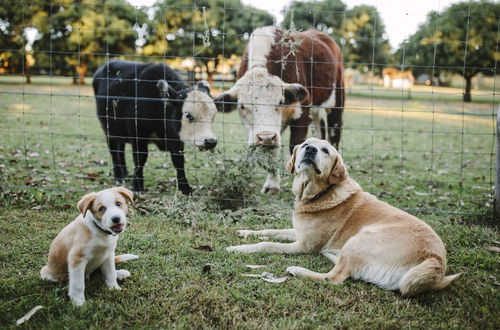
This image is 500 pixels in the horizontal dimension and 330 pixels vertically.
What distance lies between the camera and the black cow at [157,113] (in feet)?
19.5

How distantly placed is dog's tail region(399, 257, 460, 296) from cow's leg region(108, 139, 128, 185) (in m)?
4.55

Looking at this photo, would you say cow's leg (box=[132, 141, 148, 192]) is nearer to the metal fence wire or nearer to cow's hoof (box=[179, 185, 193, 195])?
the metal fence wire

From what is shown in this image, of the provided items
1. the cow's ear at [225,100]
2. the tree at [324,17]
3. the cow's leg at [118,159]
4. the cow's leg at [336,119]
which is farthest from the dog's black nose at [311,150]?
the tree at [324,17]

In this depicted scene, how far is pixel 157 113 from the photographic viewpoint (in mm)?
6113

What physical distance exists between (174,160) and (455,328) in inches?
169

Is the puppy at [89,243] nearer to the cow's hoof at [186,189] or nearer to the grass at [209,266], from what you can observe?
the grass at [209,266]

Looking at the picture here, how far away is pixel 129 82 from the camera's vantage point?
20.6ft

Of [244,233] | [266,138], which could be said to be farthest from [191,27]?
[244,233]

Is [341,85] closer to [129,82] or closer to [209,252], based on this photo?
[129,82]

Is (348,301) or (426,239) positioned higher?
(426,239)

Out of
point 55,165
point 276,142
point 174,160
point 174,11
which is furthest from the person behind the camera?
point 174,11

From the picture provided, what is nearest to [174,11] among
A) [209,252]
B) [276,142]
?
[276,142]

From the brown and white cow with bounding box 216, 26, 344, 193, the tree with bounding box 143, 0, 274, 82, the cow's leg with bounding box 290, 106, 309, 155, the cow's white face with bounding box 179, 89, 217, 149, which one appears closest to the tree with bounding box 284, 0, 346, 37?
the tree with bounding box 143, 0, 274, 82

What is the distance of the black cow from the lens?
5.95m
